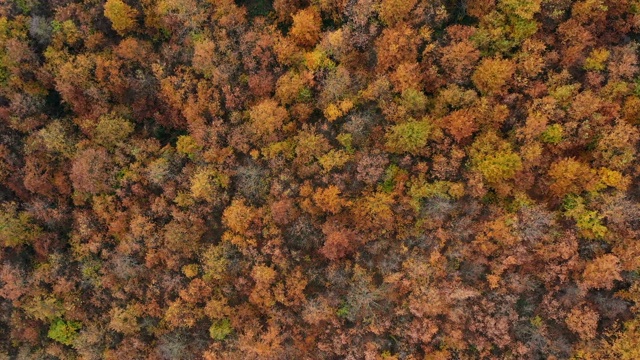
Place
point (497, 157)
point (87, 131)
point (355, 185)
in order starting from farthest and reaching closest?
point (87, 131) → point (355, 185) → point (497, 157)

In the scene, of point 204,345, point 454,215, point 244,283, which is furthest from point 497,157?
point 204,345

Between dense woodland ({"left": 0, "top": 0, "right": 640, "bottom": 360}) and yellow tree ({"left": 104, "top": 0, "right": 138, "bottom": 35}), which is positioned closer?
dense woodland ({"left": 0, "top": 0, "right": 640, "bottom": 360})

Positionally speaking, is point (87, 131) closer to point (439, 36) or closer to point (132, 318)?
point (132, 318)

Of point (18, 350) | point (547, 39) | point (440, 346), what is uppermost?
point (547, 39)

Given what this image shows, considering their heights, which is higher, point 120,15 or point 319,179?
point 120,15

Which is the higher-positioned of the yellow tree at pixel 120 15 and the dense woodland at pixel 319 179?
the yellow tree at pixel 120 15

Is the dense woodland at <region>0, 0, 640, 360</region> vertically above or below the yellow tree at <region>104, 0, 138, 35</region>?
below

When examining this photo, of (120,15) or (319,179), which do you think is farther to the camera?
(120,15)

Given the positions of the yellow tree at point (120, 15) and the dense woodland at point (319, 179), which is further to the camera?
the yellow tree at point (120, 15)
